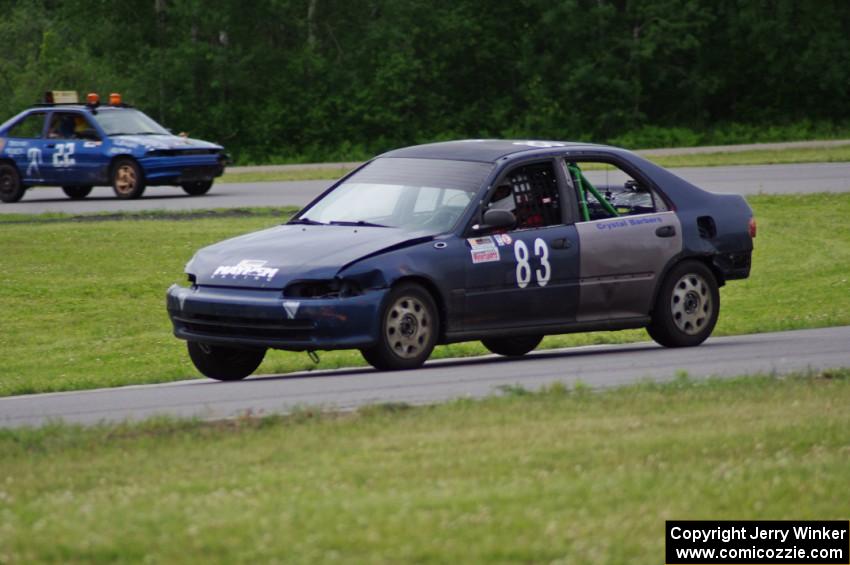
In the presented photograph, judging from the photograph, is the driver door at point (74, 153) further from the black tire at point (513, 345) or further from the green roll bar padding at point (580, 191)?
the green roll bar padding at point (580, 191)

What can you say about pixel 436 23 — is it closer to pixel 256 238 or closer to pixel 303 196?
pixel 303 196

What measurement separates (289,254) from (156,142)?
57.4 ft

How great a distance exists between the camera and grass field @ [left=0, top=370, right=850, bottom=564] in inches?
230

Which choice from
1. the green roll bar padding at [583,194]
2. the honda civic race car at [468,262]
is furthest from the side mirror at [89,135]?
the green roll bar padding at [583,194]

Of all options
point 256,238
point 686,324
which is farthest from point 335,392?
point 686,324

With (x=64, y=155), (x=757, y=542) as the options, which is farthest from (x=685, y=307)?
(x=64, y=155)

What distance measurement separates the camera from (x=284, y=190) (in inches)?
1168

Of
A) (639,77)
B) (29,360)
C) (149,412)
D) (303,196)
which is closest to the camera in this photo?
(149,412)

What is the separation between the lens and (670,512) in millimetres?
6301

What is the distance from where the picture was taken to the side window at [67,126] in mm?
28719

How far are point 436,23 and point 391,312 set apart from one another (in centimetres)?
4069

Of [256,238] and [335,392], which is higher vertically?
[256,238]

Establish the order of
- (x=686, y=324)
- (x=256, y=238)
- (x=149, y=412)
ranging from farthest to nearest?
(x=686, y=324), (x=256, y=238), (x=149, y=412)

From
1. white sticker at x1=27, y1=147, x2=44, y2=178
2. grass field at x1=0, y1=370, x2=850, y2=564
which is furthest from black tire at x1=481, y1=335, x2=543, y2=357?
white sticker at x1=27, y1=147, x2=44, y2=178
